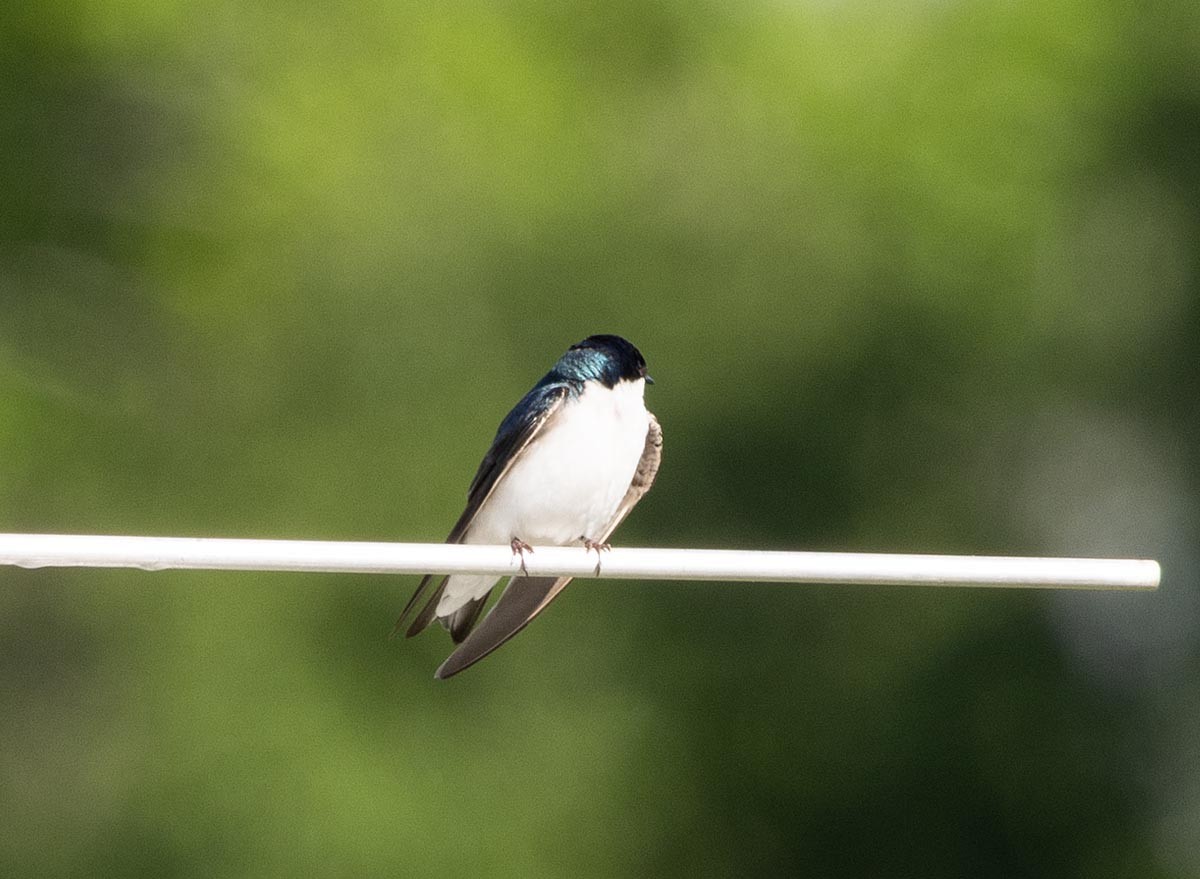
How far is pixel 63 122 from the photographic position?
14.3 meters

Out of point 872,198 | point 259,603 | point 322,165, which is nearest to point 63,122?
point 322,165

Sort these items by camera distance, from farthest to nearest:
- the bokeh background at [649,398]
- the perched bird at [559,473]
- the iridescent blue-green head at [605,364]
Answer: the bokeh background at [649,398]
the iridescent blue-green head at [605,364]
the perched bird at [559,473]

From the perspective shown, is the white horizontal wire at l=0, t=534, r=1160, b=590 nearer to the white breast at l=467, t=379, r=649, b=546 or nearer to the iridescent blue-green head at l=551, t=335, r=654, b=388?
the white breast at l=467, t=379, r=649, b=546

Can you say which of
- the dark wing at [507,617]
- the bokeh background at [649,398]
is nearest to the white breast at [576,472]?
the dark wing at [507,617]

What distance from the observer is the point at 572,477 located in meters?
4.77

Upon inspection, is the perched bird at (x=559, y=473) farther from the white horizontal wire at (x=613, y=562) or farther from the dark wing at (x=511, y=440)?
the white horizontal wire at (x=613, y=562)

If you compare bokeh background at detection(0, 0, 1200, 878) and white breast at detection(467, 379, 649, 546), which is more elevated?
white breast at detection(467, 379, 649, 546)

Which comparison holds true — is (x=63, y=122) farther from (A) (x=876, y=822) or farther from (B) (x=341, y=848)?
(A) (x=876, y=822)

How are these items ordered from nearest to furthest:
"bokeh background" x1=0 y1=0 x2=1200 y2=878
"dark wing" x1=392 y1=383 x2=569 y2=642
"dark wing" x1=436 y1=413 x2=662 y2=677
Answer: "dark wing" x1=436 y1=413 x2=662 y2=677 < "dark wing" x1=392 y1=383 x2=569 y2=642 < "bokeh background" x1=0 y1=0 x2=1200 y2=878

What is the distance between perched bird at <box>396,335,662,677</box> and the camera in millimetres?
4766

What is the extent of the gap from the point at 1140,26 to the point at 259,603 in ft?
25.9

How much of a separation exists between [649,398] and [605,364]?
860 centimetres

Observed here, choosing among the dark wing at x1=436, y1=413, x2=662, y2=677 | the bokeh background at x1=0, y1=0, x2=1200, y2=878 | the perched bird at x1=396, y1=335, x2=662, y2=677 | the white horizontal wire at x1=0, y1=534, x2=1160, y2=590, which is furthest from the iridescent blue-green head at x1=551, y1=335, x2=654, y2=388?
the bokeh background at x1=0, y1=0, x2=1200, y2=878

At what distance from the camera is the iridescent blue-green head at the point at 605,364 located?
5008 millimetres
